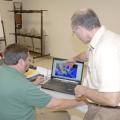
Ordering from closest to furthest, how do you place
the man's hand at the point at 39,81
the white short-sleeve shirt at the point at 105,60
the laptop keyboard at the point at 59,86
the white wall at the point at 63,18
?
1. the white short-sleeve shirt at the point at 105,60
2. the laptop keyboard at the point at 59,86
3. the man's hand at the point at 39,81
4. the white wall at the point at 63,18

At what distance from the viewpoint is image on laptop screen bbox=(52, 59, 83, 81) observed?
2275 mm

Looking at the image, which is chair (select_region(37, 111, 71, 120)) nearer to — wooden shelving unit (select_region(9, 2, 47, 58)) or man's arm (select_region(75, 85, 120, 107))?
man's arm (select_region(75, 85, 120, 107))

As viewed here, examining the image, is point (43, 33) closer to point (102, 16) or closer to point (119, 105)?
→ point (102, 16)

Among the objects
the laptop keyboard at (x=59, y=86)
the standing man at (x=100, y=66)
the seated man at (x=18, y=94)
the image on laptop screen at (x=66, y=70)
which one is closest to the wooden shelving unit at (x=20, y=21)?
the image on laptop screen at (x=66, y=70)

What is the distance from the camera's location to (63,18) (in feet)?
19.5

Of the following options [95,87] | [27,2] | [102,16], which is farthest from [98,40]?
[27,2]

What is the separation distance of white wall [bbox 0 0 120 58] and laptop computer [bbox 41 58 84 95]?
9.37ft

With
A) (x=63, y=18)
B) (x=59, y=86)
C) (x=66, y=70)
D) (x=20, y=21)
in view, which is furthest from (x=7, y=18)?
(x=59, y=86)

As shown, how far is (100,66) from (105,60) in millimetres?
53

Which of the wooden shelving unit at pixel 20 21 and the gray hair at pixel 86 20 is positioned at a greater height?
the gray hair at pixel 86 20

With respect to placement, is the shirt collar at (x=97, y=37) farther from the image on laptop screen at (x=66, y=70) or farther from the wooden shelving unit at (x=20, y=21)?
the wooden shelving unit at (x=20, y=21)

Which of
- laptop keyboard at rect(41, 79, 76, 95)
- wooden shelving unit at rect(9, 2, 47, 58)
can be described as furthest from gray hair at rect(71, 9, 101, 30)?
wooden shelving unit at rect(9, 2, 47, 58)

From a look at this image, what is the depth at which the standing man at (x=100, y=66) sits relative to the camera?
139 cm

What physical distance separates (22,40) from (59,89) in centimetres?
524
